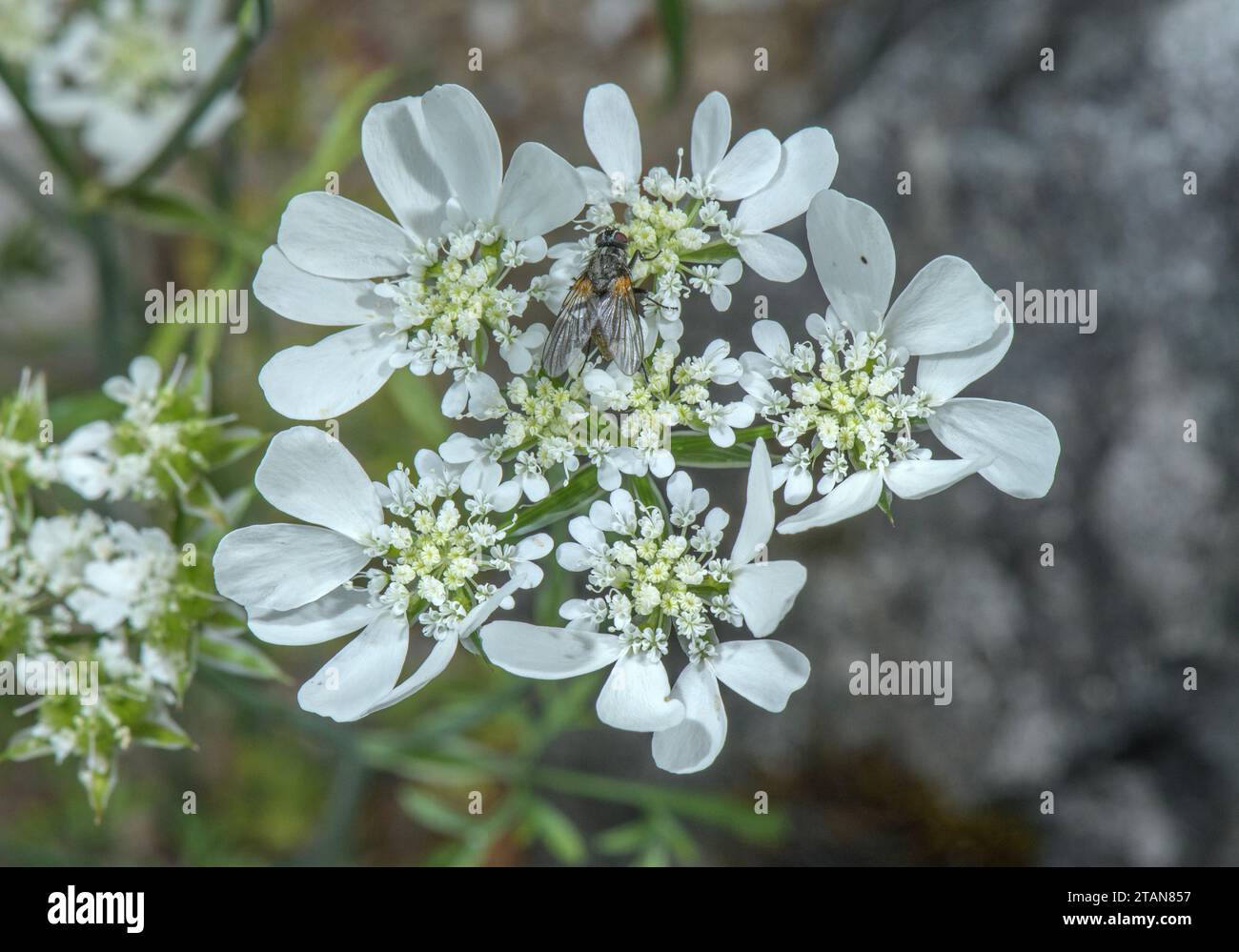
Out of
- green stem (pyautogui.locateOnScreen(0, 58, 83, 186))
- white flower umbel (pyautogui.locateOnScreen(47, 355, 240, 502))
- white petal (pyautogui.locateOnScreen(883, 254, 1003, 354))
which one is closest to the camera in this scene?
white petal (pyautogui.locateOnScreen(883, 254, 1003, 354))

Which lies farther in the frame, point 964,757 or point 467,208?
point 964,757

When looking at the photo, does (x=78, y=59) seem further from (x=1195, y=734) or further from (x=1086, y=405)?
(x=1195, y=734)

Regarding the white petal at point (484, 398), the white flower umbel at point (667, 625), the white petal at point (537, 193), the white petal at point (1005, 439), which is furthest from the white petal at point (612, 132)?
the white petal at point (1005, 439)

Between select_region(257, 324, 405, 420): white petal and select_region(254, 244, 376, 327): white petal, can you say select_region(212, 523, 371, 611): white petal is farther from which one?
select_region(254, 244, 376, 327): white petal

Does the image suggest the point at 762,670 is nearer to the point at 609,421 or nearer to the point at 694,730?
the point at 694,730

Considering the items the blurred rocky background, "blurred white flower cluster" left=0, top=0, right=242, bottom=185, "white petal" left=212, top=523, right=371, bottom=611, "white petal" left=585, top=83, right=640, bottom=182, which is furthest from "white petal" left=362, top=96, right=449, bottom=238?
"blurred white flower cluster" left=0, top=0, right=242, bottom=185

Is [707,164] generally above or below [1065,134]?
below

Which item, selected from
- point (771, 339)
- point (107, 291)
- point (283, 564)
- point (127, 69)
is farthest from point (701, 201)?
point (127, 69)

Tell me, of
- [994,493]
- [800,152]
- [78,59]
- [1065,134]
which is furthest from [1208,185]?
[78,59]
